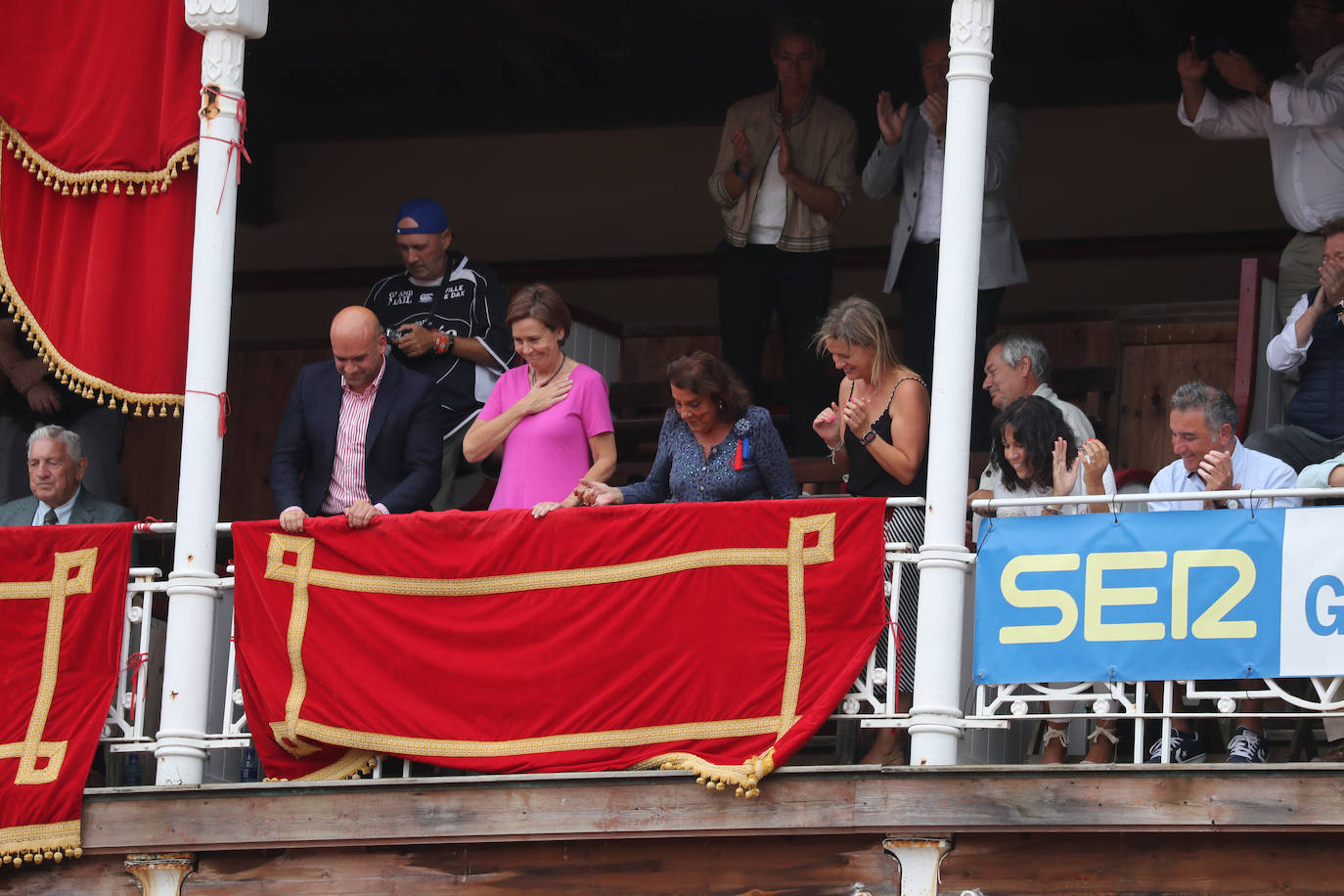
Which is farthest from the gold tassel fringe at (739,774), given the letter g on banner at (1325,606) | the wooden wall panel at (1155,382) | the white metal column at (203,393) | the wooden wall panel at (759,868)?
the wooden wall panel at (1155,382)

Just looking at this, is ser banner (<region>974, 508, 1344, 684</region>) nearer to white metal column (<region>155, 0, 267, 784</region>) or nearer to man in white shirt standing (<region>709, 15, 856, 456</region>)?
man in white shirt standing (<region>709, 15, 856, 456</region>)

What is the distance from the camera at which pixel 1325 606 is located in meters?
7.20

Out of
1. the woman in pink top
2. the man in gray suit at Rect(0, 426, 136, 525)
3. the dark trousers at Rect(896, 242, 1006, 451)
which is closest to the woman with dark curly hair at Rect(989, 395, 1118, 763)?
the woman in pink top

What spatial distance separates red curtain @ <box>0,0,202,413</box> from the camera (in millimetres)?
8859

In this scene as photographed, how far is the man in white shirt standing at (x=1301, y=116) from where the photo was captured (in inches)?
360

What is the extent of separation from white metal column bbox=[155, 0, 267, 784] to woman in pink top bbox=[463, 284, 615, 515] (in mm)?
1031

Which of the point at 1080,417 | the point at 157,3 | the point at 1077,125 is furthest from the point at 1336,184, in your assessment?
the point at 157,3

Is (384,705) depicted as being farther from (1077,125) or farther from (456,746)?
(1077,125)

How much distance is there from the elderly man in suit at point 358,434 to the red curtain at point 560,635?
0.34m

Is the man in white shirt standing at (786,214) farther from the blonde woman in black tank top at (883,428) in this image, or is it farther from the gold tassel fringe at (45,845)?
the gold tassel fringe at (45,845)

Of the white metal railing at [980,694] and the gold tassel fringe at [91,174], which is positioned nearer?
the white metal railing at [980,694]

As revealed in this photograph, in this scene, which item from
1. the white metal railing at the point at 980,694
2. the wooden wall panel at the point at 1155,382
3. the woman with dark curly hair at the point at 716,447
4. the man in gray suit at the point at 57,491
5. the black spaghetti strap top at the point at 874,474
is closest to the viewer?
the white metal railing at the point at 980,694

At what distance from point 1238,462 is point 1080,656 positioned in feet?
3.13

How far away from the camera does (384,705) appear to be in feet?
26.9
